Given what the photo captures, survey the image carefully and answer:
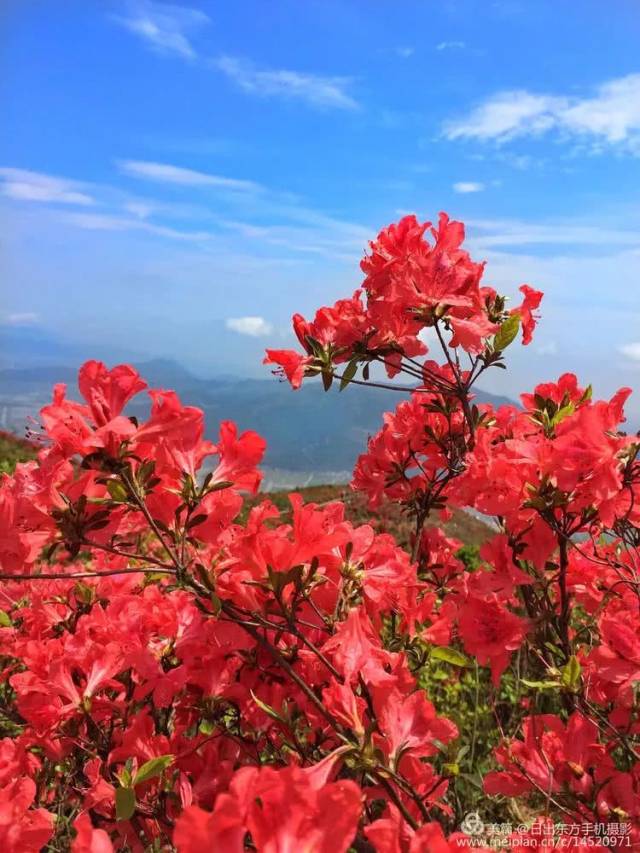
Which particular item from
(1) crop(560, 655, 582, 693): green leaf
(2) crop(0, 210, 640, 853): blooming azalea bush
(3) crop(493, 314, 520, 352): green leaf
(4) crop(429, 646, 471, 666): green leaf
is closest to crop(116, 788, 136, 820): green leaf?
(2) crop(0, 210, 640, 853): blooming azalea bush

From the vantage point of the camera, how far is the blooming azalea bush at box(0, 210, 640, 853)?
124 centimetres

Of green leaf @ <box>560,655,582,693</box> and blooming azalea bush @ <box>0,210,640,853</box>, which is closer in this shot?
blooming azalea bush @ <box>0,210,640,853</box>

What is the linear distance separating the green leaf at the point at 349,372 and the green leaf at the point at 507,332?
18.5 inches

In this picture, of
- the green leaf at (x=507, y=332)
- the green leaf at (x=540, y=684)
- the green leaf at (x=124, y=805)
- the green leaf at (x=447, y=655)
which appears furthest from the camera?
the green leaf at (x=507, y=332)

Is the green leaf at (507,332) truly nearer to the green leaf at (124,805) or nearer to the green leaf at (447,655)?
the green leaf at (447,655)

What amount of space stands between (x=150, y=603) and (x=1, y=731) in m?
1.97

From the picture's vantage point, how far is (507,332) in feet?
6.71

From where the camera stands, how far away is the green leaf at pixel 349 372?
2.11 meters

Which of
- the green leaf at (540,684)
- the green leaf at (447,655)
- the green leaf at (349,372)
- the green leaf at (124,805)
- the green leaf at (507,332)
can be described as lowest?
the green leaf at (124,805)

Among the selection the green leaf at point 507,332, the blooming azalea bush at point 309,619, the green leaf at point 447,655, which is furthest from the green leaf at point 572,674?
the green leaf at point 507,332

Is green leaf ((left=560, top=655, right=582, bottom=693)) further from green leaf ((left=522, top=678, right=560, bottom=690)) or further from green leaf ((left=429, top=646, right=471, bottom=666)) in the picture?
green leaf ((left=429, top=646, right=471, bottom=666))

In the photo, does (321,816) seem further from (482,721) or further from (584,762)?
(482,721)

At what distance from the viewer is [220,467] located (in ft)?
4.90

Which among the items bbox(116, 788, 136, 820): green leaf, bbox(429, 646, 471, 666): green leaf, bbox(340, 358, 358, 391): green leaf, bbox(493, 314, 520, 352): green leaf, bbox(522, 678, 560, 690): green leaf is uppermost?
bbox(493, 314, 520, 352): green leaf
